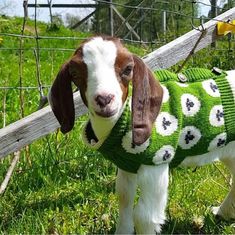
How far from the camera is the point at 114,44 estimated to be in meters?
2.35

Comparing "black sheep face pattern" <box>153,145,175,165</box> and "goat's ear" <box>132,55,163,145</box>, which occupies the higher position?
"goat's ear" <box>132,55,163,145</box>

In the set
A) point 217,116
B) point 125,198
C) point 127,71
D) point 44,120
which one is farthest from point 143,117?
point 44,120

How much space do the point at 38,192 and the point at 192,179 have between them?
90cm

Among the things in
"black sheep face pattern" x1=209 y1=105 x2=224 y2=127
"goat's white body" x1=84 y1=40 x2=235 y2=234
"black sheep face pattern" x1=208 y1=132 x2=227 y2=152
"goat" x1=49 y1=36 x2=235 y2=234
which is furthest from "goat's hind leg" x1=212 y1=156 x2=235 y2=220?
"black sheep face pattern" x1=209 y1=105 x2=224 y2=127

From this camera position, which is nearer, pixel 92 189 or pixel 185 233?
pixel 185 233

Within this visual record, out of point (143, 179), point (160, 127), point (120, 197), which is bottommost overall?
point (120, 197)

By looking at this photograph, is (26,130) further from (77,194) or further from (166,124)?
(166,124)

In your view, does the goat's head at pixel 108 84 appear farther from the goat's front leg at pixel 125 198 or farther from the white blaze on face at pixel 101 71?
the goat's front leg at pixel 125 198

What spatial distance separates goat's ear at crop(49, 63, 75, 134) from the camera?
2.46 meters

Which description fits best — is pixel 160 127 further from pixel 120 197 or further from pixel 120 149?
pixel 120 197

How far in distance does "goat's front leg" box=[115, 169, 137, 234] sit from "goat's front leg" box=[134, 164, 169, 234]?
236 millimetres

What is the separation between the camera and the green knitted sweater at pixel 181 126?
2.53m

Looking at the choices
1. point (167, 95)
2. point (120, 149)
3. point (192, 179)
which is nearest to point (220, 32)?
point (192, 179)

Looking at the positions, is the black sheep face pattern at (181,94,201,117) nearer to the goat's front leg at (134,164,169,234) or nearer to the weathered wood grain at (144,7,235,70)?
the goat's front leg at (134,164,169,234)
